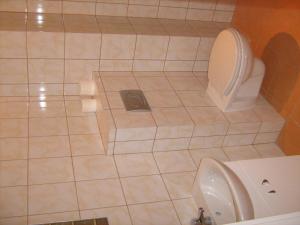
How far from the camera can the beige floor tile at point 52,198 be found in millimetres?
1832

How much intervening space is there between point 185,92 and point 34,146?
3.75 feet

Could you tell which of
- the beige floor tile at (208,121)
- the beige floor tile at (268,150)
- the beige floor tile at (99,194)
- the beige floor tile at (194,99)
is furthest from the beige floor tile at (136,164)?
the beige floor tile at (268,150)

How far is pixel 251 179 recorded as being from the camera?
1500mm

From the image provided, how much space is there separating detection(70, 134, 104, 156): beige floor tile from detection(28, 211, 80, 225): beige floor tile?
1.53 ft

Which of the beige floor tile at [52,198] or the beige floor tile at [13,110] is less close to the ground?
the beige floor tile at [13,110]

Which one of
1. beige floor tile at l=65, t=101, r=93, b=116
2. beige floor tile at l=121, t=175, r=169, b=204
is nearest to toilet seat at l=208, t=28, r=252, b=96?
beige floor tile at l=121, t=175, r=169, b=204

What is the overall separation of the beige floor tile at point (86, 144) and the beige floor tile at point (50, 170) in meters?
0.11

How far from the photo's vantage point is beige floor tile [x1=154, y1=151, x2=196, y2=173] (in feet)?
7.29

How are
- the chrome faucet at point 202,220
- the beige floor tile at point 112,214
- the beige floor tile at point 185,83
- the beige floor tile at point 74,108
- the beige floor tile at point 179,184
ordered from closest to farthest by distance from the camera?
the chrome faucet at point 202,220 → the beige floor tile at point 112,214 → the beige floor tile at point 179,184 → the beige floor tile at point 74,108 → the beige floor tile at point 185,83

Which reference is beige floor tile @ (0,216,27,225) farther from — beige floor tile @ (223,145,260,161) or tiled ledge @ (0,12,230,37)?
beige floor tile @ (223,145,260,161)

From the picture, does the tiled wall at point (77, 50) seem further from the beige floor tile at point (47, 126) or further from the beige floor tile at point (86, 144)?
the beige floor tile at point (86, 144)

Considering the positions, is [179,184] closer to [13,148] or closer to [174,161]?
[174,161]

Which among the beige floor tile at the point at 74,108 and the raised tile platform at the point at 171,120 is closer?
the raised tile platform at the point at 171,120

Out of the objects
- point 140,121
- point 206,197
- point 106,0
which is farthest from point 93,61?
point 206,197
